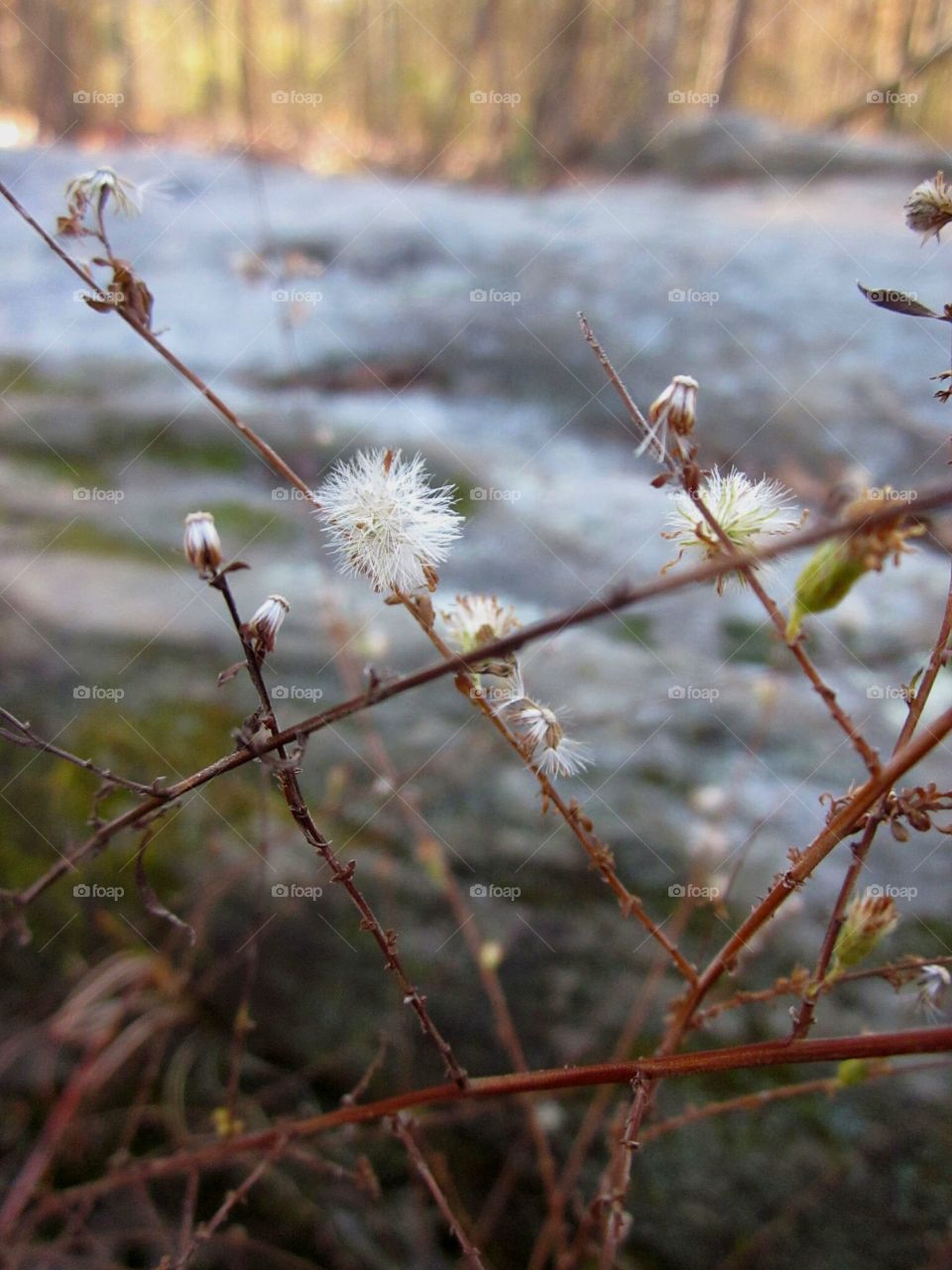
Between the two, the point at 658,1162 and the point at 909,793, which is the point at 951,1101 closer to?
the point at 658,1162

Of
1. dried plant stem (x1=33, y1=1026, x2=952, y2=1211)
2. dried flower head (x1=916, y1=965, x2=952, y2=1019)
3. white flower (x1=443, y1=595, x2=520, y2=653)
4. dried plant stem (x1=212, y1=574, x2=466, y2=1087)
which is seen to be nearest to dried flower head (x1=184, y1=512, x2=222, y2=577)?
dried plant stem (x1=212, y1=574, x2=466, y2=1087)

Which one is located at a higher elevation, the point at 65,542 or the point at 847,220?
the point at 847,220

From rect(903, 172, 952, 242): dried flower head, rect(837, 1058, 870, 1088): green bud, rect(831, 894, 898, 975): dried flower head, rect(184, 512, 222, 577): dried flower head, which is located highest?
rect(903, 172, 952, 242): dried flower head

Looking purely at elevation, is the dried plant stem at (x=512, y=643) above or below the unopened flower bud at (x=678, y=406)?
below

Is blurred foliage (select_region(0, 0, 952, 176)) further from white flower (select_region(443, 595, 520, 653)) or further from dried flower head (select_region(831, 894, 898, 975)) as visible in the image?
dried flower head (select_region(831, 894, 898, 975))

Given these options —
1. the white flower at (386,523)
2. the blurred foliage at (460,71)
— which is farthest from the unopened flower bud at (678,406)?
the blurred foliage at (460,71)

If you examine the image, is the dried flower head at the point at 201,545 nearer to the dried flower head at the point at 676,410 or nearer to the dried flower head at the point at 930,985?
the dried flower head at the point at 676,410

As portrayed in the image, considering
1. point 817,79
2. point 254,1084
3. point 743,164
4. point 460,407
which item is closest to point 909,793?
point 254,1084
